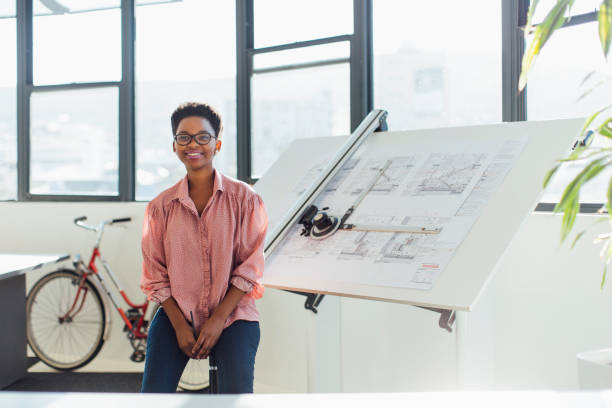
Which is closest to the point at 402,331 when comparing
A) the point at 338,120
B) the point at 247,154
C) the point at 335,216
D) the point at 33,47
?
the point at 335,216

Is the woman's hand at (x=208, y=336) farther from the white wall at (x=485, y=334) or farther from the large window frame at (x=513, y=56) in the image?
the large window frame at (x=513, y=56)

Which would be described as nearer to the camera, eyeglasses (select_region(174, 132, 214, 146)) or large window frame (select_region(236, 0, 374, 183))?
eyeglasses (select_region(174, 132, 214, 146))

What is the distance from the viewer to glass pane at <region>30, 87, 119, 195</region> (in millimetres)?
3670

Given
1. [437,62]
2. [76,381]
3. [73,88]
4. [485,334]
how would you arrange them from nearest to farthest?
[485,334], [437,62], [76,381], [73,88]

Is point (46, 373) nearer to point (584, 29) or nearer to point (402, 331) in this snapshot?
point (402, 331)

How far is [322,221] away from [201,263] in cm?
43

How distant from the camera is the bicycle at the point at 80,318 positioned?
3254mm

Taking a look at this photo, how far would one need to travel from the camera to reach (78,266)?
335cm

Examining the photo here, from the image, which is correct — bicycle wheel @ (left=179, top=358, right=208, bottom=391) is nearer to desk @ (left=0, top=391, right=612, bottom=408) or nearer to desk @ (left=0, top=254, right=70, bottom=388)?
desk @ (left=0, top=254, right=70, bottom=388)

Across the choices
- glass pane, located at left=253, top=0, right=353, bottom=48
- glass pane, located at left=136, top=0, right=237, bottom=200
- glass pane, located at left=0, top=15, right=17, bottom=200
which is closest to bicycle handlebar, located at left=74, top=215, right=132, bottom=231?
glass pane, located at left=136, top=0, right=237, bottom=200

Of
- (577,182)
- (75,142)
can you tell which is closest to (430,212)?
(577,182)

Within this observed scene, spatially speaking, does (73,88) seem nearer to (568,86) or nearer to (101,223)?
(101,223)

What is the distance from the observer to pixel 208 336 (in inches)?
62.0

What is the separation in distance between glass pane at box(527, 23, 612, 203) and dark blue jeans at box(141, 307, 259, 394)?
1.38m
